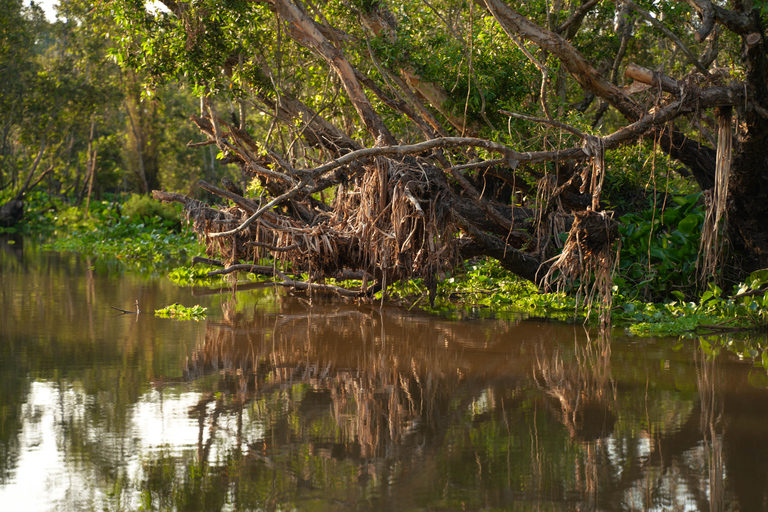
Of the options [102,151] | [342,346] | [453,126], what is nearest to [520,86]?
[453,126]

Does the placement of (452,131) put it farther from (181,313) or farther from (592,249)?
(181,313)

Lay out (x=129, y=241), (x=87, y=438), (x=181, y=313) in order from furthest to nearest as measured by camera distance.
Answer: (x=129, y=241)
(x=181, y=313)
(x=87, y=438)

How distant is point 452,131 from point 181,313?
5543mm

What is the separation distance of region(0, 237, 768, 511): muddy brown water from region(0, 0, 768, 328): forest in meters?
1.31

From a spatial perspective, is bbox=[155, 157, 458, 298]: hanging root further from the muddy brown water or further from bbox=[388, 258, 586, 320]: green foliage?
the muddy brown water

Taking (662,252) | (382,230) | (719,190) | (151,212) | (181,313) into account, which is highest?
(151,212)

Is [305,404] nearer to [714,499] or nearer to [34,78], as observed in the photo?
[714,499]

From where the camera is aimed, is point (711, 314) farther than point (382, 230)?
No

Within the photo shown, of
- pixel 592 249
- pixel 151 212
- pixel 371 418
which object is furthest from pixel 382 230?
pixel 151 212

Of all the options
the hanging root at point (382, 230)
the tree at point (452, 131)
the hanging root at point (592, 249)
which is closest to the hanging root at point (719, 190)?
the tree at point (452, 131)

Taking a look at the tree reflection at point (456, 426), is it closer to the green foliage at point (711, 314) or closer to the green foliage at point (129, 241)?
the green foliage at point (711, 314)

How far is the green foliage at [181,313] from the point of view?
9.00 metres

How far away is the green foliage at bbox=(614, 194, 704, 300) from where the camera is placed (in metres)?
9.12

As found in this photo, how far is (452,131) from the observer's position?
40.1 ft
